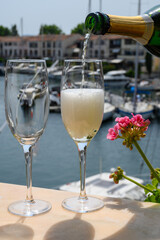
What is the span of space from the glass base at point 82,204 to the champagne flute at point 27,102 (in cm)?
3

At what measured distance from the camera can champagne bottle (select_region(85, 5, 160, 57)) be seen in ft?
1.78

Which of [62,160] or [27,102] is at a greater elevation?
[27,102]

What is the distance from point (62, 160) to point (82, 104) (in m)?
10.4

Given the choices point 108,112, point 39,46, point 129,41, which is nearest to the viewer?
point 108,112

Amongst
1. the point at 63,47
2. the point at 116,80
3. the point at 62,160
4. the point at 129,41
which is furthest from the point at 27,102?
the point at 63,47

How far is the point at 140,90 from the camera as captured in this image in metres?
21.1

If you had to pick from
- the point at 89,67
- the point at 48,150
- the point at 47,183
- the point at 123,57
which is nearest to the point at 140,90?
the point at 123,57

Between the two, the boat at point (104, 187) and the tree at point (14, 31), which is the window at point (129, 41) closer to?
the tree at point (14, 31)

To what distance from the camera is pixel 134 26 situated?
1.99 ft

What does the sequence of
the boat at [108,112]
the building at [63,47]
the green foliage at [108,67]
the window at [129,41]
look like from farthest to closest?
the building at [63,47] → the window at [129,41] → the green foliage at [108,67] → the boat at [108,112]

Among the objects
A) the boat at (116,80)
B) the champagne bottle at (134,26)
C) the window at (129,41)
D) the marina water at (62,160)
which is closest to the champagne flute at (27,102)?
the champagne bottle at (134,26)

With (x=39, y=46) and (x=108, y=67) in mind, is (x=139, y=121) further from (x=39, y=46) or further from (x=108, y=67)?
(x=39, y=46)

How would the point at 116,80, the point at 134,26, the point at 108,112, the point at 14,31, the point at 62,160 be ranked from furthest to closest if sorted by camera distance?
1. the point at 14,31
2. the point at 116,80
3. the point at 108,112
4. the point at 62,160
5. the point at 134,26

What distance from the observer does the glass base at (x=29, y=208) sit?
0.49 meters
